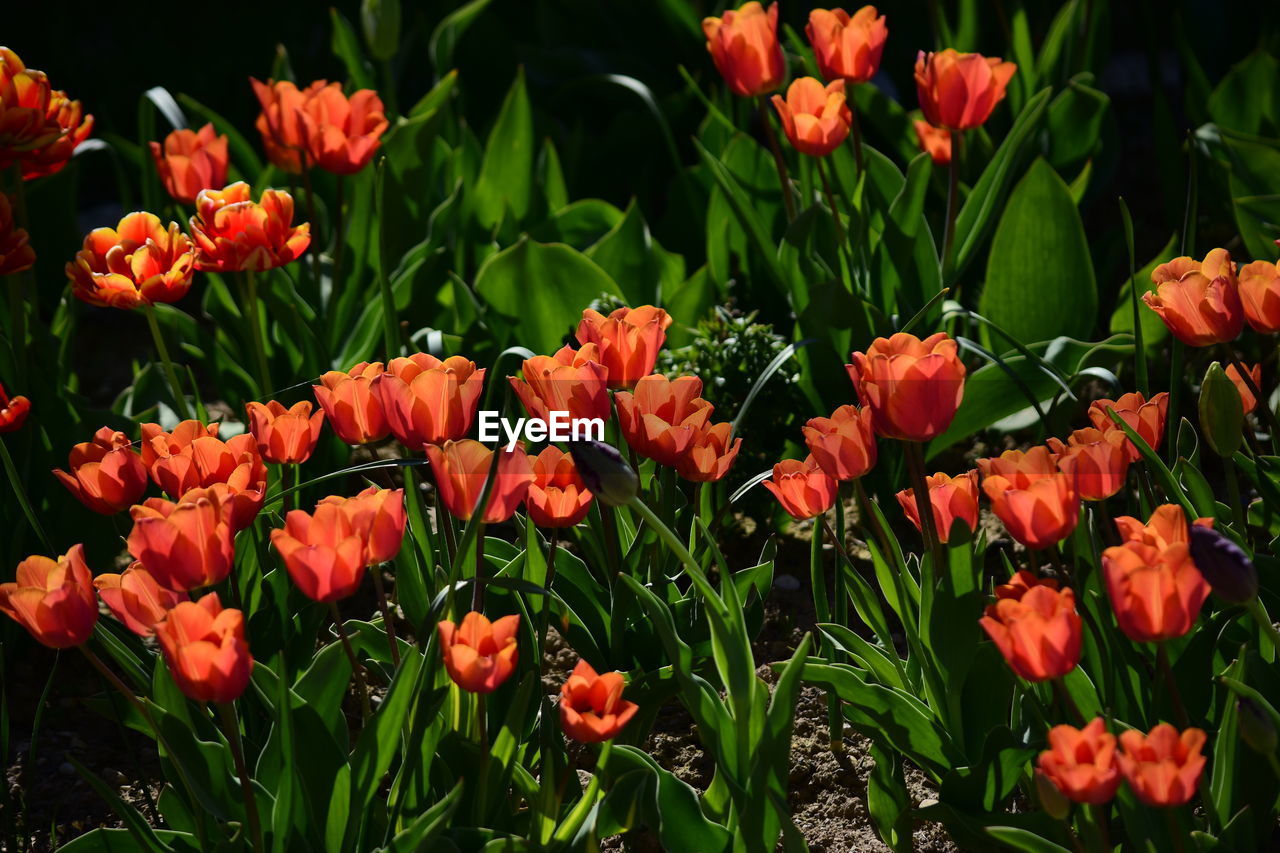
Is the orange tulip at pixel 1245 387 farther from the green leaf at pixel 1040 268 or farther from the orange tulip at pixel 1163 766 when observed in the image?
the green leaf at pixel 1040 268

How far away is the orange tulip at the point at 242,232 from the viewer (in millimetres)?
1478

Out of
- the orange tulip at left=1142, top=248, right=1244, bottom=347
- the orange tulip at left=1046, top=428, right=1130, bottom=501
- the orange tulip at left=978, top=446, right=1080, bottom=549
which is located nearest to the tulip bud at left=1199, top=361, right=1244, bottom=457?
the orange tulip at left=1142, top=248, right=1244, bottom=347

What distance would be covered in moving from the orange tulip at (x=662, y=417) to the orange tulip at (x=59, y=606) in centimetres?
49

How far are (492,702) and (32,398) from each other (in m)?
0.94

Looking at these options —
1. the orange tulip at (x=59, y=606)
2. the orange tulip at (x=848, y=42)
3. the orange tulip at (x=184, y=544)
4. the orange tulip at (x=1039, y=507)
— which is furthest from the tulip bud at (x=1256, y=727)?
the orange tulip at (x=848, y=42)

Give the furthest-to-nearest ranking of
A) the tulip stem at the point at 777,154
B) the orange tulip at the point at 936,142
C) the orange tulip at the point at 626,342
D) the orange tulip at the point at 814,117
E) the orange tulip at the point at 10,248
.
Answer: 1. the orange tulip at the point at 936,142
2. the tulip stem at the point at 777,154
3. the orange tulip at the point at 814,117
4. the orange tulip at the point at 10,248
5. the orange tulip at the point at 626,342

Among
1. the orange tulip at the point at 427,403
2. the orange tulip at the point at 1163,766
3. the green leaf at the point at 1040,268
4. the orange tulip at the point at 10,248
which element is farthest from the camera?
the green leaf at the point at 1040,268

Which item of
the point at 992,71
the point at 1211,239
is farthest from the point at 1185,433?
the point at 1211,239

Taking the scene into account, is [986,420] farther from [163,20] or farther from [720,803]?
[163,20]

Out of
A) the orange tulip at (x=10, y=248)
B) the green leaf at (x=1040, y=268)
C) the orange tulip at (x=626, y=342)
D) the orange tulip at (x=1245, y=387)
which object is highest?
Result: the orange tulip at (x=10, y=248)

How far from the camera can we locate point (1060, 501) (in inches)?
39.8

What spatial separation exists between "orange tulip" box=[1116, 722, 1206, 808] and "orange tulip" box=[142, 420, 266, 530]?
0.75m

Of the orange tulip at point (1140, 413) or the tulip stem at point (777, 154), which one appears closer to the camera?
the orange tulip at point (1140, 413)

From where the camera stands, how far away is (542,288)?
2.02 m
